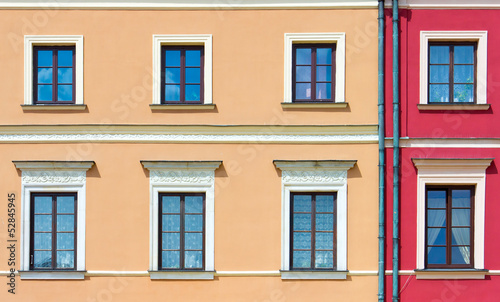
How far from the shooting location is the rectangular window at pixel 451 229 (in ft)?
35.5

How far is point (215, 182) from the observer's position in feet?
35.5

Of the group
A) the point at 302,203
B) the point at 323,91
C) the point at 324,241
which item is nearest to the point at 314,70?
the point at 323,91

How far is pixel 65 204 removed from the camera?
35.8 feet

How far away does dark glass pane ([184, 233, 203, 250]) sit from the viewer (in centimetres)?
1087

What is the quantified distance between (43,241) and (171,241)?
2.71 meters

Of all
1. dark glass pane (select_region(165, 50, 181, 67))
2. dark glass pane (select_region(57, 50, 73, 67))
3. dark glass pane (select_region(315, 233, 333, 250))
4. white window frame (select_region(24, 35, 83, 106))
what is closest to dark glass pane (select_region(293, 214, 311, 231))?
dark glass pane (select_region(315, 233, 333, 250))

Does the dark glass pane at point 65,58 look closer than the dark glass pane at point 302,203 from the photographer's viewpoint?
No

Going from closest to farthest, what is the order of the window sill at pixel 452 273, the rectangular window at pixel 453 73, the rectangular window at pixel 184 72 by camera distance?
1. the window sill at pixel 452 273
2. the rectangular window at pixel 453 73
3. the rectangular window at pixel 184 72

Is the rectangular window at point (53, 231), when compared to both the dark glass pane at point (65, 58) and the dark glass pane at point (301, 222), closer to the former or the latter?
the dark glass pane at point (65, 58)

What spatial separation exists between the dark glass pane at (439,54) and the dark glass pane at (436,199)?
9.13 ft

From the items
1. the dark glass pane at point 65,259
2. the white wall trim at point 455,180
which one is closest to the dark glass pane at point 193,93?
the dark glass pane at point 65,259

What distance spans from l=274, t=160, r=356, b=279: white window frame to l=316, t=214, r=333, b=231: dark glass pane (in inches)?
7.4

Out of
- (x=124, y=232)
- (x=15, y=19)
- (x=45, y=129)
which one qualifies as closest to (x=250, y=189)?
(x=124, y=232)

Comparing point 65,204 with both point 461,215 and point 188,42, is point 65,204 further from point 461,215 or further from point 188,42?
point 461,215
